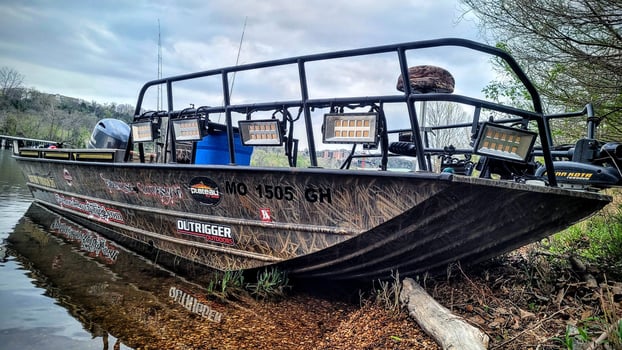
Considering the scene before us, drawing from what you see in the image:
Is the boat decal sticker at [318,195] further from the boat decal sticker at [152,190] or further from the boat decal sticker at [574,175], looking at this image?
the boat decal sticker at [574,175]

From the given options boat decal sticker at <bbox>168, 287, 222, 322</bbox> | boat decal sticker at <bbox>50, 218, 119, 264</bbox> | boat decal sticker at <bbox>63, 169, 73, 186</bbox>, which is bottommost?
boat decal sticker at <bbox>50, 218, 119, 264</bbox>

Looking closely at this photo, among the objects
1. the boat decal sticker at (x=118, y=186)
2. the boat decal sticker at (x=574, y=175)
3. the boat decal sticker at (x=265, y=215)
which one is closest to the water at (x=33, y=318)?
the boat decal sticker at (x=118, y=186)

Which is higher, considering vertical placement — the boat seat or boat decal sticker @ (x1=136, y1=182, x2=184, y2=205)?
the boat seat

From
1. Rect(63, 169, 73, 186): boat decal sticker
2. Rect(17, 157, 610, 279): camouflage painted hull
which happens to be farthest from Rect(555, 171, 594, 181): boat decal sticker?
Rect(63, 169, 73, 186): boat decal sticker

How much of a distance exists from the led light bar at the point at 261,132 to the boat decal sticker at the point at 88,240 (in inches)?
99.6

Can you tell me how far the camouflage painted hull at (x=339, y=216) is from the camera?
2.42 metres

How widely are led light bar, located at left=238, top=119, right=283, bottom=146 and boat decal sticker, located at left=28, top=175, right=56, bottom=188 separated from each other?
5.02m

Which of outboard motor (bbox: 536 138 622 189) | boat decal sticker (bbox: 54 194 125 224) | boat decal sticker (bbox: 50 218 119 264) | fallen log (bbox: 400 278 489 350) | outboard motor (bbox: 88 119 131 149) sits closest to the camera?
fallen log (bbox: 400 278 489 350)

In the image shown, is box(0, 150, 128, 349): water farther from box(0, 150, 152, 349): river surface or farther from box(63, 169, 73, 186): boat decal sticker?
box(63, 169, 73, 186): boat decal sticker

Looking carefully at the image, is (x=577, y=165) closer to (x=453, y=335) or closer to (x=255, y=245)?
(x=453, y=335)

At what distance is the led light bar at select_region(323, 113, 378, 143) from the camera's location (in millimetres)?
2607

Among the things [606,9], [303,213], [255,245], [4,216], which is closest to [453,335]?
[303,213]

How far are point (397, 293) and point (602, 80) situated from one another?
15.4ft

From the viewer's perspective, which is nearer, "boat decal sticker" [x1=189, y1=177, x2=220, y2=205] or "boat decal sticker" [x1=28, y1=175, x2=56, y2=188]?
"boat decal sticker" [x1=189, y1=177, x2=220, y2=205]
